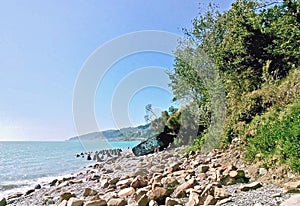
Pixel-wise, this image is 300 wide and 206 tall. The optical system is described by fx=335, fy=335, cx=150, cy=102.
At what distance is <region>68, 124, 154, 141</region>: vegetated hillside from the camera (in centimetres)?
2115

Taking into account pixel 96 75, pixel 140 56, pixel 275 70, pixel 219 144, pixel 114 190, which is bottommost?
pixel 114 190

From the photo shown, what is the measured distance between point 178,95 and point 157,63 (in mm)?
2545

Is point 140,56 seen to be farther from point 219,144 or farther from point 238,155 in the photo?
point 238,155

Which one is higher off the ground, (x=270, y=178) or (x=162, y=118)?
(x=162, y=118)

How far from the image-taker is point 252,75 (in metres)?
14.3

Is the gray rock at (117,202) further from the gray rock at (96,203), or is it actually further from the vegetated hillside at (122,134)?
the vegetated hillside at (122,134)

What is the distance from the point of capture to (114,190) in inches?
361

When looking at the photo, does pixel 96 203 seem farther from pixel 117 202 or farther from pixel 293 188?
pixel 293 188

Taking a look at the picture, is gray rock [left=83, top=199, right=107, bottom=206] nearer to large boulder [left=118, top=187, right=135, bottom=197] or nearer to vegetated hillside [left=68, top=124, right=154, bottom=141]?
large boulder [left=118, top=187, right=135, bottom=197]

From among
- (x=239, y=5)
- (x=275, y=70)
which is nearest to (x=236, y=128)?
(x=275, y=70)

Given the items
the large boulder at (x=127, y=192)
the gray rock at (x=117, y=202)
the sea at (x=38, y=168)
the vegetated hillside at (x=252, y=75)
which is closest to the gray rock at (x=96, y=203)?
the gray rock at (x=117, y=202)

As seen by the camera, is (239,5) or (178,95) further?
(178,95)

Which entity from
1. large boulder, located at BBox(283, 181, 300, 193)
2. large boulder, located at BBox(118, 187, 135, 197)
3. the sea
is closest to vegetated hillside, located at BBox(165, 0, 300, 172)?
large boulder, located at BBox(283, 181, 300, 193)

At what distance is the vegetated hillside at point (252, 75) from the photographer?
7730 millimetres
